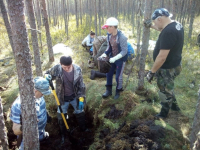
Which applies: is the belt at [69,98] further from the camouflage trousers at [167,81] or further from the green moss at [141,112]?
the camouflage trousers at [167,81]

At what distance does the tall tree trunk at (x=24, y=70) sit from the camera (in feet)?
4.95

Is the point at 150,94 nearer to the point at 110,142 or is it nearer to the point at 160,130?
the point at 160,130

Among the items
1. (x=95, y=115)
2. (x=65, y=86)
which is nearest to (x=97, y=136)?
(x=95, y=115)

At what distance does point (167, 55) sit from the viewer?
2576 mm

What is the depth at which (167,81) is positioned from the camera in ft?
9.15

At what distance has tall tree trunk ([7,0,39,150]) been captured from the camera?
4.95ft

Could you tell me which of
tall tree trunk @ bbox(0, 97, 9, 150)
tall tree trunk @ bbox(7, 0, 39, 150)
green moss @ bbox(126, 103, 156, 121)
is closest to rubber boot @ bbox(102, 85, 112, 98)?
green moss @ bbox(126, 103, 156, 121)

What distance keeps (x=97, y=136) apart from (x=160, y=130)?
1263mm

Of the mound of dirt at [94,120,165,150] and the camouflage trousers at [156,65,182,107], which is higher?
the camouflage trousers at [156,65,182,107]

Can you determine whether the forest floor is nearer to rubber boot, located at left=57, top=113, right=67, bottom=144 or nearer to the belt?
rubber boot, located at left=57, top=113, right=67, bottom=144

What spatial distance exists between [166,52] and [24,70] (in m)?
2.04

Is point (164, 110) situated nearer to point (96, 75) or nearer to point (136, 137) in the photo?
point (136, 137)

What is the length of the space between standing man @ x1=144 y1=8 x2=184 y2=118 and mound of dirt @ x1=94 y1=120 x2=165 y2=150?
590 mm

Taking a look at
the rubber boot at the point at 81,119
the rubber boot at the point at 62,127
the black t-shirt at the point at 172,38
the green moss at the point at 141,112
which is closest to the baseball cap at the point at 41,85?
the rubber boot at the point at 62,127
